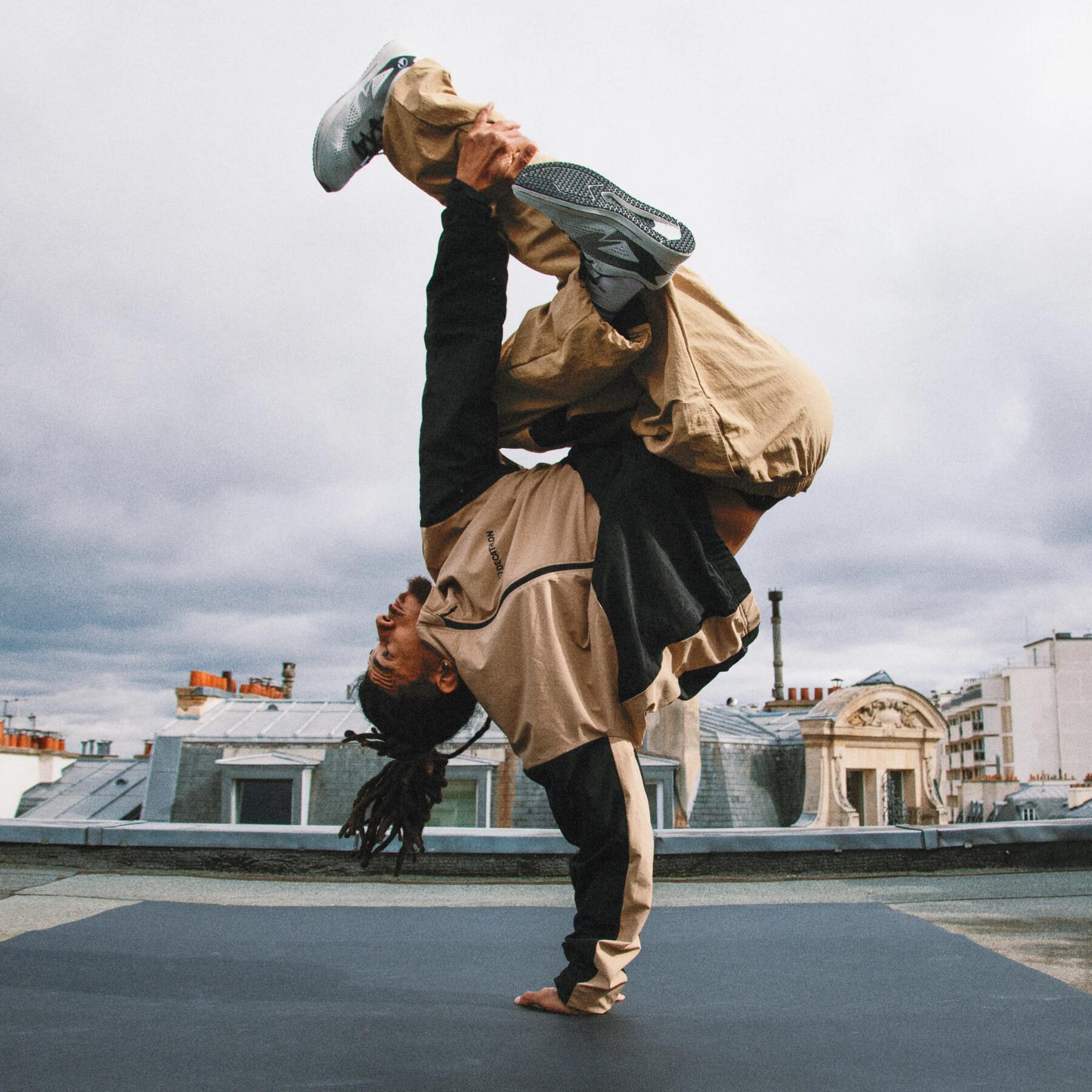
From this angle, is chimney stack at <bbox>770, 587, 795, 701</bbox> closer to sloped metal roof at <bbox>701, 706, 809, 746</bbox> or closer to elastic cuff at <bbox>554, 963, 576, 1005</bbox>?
sloped metal roof at <bbox>701, 706, 809, 746</bbox>

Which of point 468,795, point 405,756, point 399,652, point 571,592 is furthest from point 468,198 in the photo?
point 468,795

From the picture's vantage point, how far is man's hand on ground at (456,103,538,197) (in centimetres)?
167

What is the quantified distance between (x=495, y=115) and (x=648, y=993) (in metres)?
1.69

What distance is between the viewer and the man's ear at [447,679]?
71.0 inches

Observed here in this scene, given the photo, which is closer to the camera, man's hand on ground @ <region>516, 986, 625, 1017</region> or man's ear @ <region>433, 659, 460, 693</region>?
man's hand on ground @ <region>516, 986, 625, 1017</region>

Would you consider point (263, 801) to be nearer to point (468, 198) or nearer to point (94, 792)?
point (94, 792)

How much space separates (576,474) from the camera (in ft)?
5.69

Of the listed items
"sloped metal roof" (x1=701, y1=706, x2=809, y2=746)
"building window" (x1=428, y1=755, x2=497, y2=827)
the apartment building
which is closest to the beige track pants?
"building window" (x1=428, y1=755, x2=497, y2=827)

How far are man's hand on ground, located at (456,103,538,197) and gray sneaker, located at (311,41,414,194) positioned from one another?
0.22 metres

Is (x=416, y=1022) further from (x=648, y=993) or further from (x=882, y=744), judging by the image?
(x=882, y=744)

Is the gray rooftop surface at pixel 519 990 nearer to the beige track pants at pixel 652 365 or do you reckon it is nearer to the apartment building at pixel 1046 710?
the beige track pants at pixel 652 365

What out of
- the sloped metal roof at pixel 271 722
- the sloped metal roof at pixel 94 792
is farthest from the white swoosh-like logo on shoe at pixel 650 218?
the sloped metal roof at pixel 94 792

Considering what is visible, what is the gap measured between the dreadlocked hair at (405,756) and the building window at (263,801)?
1068 cm

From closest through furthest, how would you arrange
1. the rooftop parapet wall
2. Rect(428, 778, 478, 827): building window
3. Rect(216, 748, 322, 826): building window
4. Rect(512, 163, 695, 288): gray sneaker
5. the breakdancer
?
1. Rect(512, 163, 695, 288): gray sneaker
2. the breakdancer
3. the rooftop parapet wall
4. Rect(428, 778, 478, 827): building window
5. Rect(216, 748, 322, 826): building window
